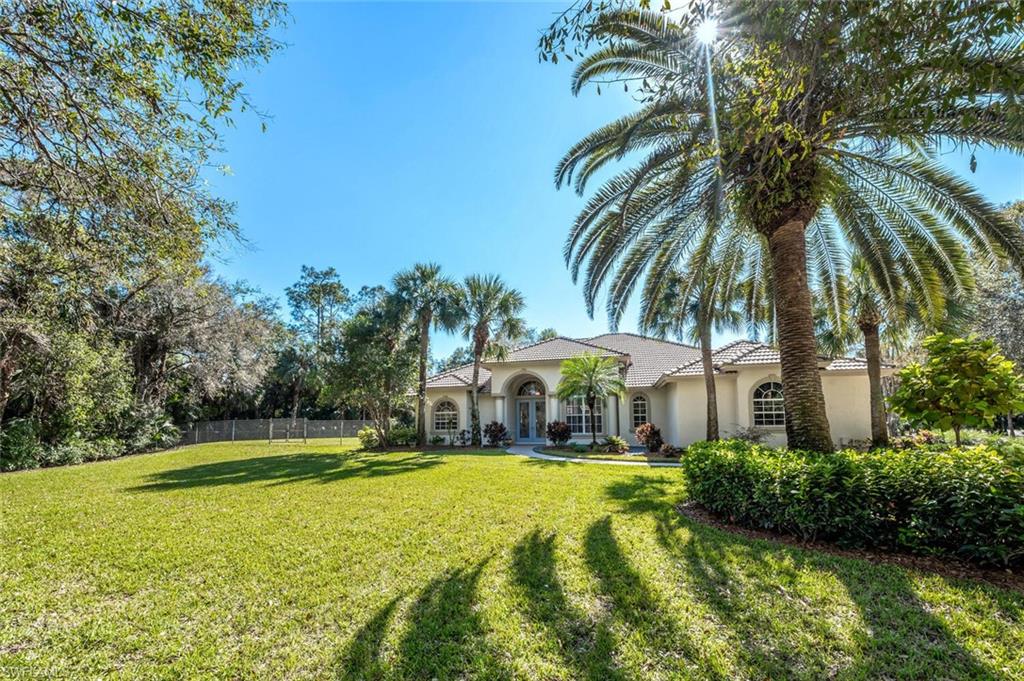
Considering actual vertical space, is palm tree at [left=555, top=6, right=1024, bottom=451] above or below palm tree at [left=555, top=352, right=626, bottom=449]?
above

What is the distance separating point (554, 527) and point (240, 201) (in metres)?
7.52

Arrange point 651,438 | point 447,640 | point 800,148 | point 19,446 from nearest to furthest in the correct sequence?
point 447,640 < point 800,148 < point 19,446 < point 651,438

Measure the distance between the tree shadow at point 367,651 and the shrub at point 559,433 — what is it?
16.5 meters

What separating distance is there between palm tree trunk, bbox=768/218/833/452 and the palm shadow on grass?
290 cm

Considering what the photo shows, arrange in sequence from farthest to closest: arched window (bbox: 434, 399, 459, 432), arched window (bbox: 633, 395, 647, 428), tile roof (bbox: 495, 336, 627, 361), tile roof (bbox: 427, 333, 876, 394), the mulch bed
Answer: arched window (bbox: 434, 399, 459, 432) → tile roof (bbox: 495, 336, 627, 361) → arched window (bbox: 633, 395, 647, 428) → tile roof (bbox: 427, 333, 876, 394) → the mulch bed

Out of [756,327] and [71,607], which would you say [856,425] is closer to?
[756,327]

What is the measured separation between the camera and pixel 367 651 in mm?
3469

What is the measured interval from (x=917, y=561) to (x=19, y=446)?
83.2 ft

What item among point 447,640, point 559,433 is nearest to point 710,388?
point 559,433

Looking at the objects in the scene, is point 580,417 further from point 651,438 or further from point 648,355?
point 648,355

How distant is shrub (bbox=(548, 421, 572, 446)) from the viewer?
20203 millimetres

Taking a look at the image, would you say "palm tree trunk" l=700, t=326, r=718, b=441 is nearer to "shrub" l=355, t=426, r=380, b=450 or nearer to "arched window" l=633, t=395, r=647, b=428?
"arched window" l=633, t=395, r=647, b=428

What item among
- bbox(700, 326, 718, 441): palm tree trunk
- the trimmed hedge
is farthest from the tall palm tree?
the trimmed hedge

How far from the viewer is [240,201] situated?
720 centimetres
